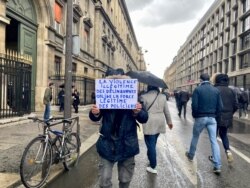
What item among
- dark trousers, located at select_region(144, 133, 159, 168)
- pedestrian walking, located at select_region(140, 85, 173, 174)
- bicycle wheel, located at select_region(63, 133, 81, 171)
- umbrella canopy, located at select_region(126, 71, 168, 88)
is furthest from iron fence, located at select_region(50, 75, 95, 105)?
umbrella canopy, located at select_region(126, 71, 168, 88)

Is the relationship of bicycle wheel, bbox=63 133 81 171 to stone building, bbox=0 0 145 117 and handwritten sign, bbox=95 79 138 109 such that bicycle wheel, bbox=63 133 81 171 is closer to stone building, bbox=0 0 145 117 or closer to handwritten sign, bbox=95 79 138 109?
handwritten sign, bbox=95 79 138 109

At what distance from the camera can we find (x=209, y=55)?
218 ft

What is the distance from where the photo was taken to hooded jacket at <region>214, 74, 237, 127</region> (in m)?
6.79

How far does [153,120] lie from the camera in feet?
19.4

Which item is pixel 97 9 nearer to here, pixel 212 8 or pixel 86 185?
pixel 86 185

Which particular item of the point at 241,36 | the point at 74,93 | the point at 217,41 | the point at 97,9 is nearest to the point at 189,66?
the point at 217,41

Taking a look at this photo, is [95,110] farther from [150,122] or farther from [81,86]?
[81,86]

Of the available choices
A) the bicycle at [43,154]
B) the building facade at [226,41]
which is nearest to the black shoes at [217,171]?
the bicycle at [43,154]

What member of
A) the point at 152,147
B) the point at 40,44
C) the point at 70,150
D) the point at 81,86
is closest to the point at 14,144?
the point at 70,150

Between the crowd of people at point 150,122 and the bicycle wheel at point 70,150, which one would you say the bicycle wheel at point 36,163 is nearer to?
the bicycle wheel at point 70,150

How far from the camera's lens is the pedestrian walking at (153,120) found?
5.90 meters

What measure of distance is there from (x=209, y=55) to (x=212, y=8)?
31.2 ft

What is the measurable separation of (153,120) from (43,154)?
208 centimetres

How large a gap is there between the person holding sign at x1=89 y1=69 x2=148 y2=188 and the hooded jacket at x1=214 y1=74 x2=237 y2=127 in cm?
345
